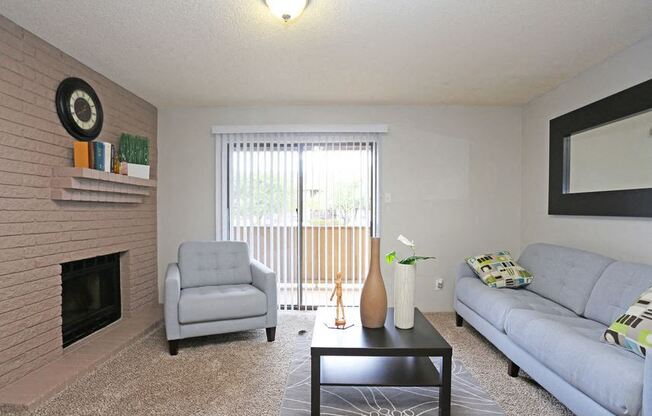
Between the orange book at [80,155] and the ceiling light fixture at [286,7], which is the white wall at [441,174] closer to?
the orange book at [80,155]

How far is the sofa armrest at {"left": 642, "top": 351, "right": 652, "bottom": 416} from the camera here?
1451mm

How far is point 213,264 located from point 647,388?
3139 mm

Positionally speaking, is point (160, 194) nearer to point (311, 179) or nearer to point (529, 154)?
point (311, 179)

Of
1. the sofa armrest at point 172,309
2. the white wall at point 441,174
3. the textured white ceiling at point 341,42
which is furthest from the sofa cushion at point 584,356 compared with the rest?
the sofa armrest at point 172,309

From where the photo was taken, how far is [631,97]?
2613mm

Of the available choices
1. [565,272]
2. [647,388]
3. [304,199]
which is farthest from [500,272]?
[304,199]

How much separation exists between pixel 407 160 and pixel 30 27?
341cm

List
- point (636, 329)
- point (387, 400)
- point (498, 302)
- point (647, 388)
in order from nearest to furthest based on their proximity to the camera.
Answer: point (647, 388)
point (636, 329)
point (387, 400)
point (498, 302)

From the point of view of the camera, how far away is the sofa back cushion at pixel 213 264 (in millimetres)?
3455

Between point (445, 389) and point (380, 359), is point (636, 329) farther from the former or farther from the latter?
point (380, 359)

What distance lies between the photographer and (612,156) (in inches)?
111

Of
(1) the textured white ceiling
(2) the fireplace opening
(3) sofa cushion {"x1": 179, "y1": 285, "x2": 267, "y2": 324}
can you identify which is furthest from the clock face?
(3) sofa cushion {"x1": 179, "y1": 285, "x2": 267, "y2": 324}

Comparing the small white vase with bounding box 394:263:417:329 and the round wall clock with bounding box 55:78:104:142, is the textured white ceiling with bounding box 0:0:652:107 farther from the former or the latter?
the small white vase with bounding box 394:263:417:329

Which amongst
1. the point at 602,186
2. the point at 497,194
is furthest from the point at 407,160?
the point at 602,186
